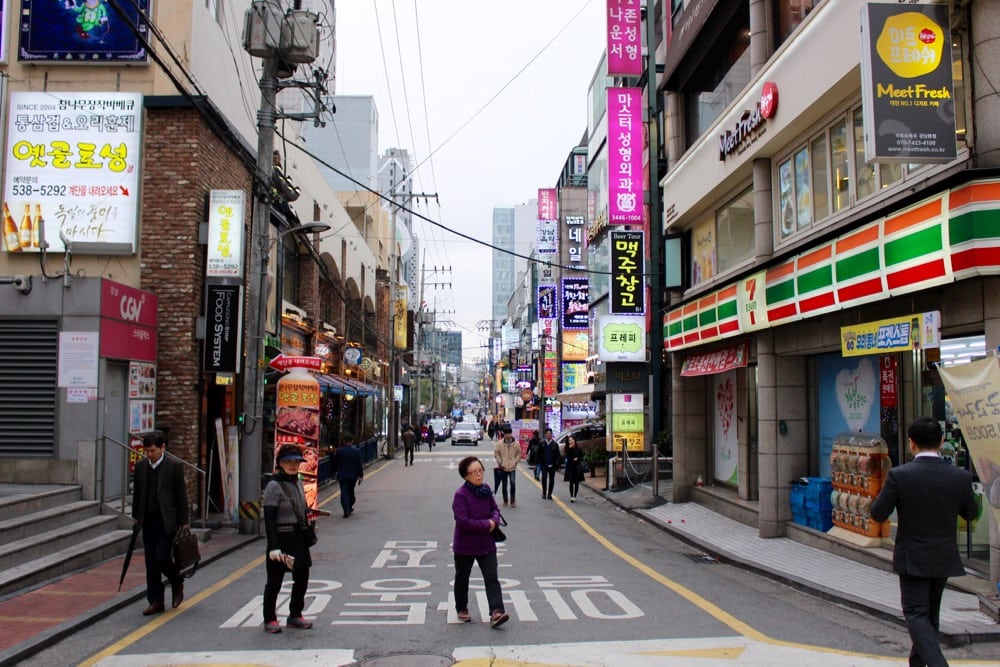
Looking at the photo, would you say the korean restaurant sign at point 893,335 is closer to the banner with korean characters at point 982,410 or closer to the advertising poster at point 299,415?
the banner with korean characters at point 982,410

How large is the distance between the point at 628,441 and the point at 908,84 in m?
15.0

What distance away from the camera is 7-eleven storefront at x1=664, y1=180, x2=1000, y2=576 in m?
8.70

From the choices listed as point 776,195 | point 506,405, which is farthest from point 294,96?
point 506,405

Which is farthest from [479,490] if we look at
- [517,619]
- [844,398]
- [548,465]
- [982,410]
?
→ [548,465]

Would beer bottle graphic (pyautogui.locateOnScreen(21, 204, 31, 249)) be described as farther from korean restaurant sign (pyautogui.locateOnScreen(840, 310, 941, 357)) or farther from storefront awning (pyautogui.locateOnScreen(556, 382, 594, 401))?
storefront awning (pyautogui.locateOnScreen(556, 382, 594, 401))

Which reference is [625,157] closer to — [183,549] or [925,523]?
[183,549]

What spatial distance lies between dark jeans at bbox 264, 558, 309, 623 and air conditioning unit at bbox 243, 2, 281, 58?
34.2 ft

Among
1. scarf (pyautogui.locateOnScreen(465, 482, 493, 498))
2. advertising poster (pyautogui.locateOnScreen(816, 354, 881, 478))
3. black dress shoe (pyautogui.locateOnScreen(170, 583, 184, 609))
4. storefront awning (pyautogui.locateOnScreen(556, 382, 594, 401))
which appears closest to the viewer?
scarf (pyautogui.locateOnScreen(465, 482, 493, 498))

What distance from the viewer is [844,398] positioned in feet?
42.3

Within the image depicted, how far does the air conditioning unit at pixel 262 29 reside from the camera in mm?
14648

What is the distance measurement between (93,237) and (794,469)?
13.2 m

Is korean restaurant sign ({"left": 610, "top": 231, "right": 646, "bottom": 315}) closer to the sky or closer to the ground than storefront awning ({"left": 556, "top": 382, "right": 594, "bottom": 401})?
closer to the sky

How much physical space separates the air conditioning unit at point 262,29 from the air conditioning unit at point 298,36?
0.48ft

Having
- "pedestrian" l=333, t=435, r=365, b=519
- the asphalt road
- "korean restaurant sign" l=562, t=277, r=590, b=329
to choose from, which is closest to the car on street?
Answer: "korean restaurant sign" l=562, t=277, r=590, b=329
